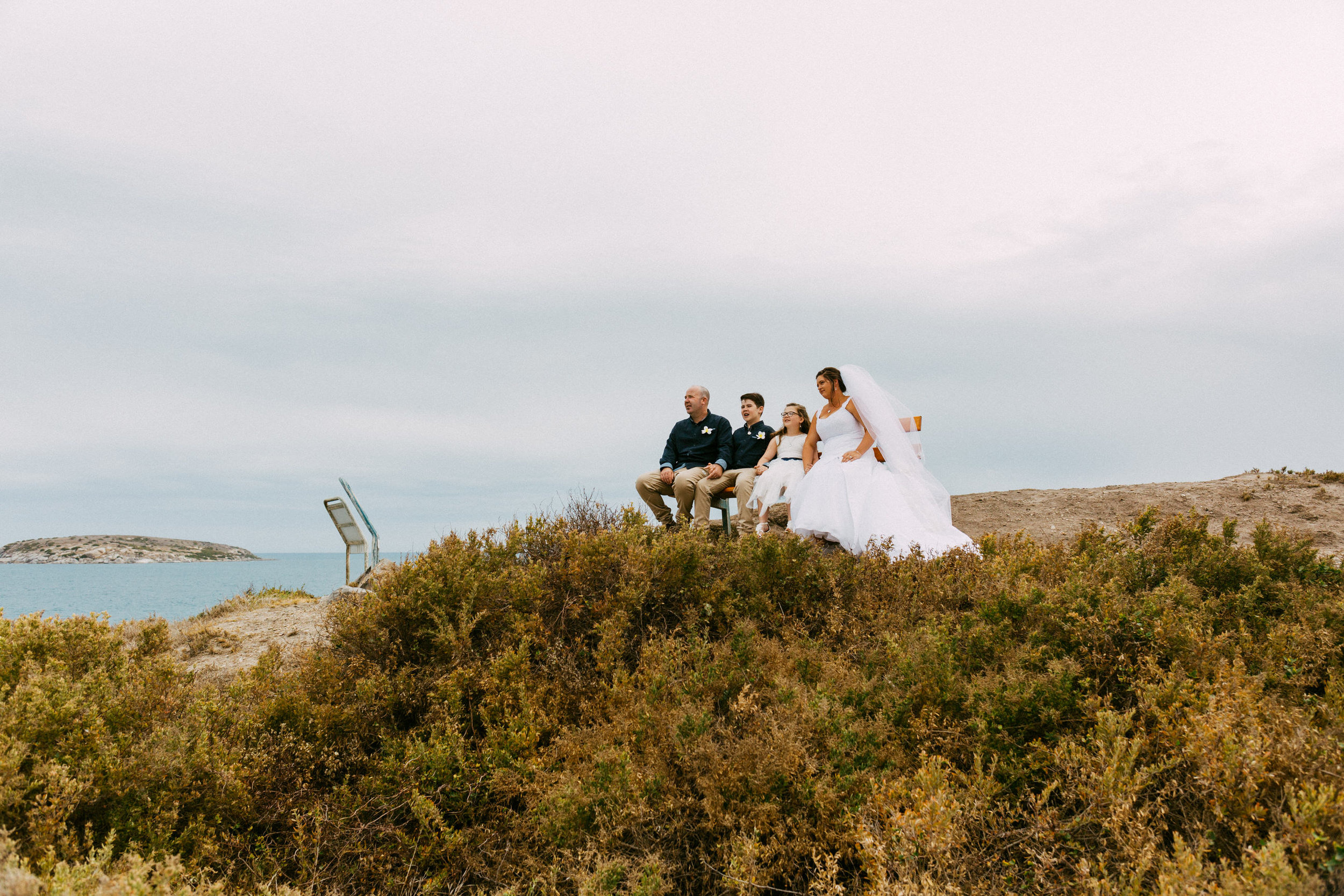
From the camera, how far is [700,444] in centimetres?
1017

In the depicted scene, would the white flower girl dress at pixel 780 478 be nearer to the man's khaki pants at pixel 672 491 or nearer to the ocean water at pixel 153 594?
the man's khaki pants at pixel 672 491

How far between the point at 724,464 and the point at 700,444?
53cm

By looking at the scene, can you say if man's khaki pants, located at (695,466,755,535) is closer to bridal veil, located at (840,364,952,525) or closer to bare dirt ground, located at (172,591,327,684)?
bridal veil, located at (840,364,952,525)

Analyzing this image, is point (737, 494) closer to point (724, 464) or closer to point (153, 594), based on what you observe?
point (724, 464)

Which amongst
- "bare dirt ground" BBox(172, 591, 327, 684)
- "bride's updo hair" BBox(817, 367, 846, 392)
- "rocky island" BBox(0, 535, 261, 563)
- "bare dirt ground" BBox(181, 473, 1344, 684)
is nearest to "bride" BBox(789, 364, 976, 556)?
"bride's updo hair" BBox(817, 367, 846, 392)

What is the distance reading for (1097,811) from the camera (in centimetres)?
322

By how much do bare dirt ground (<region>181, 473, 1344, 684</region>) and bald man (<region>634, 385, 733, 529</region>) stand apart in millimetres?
1138

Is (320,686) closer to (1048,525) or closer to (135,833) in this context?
(135,833)

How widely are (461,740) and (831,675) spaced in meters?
2.24

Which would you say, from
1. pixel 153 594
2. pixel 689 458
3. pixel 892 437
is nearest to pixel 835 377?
pixel 892 437

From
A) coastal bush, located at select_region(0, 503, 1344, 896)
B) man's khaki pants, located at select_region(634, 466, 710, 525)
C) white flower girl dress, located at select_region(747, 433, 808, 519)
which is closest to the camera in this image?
coastal bush, located at select_region(0, 503, 1344, 896)

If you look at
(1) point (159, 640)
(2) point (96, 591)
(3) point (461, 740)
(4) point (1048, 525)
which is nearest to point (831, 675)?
(3) point (461, 740)

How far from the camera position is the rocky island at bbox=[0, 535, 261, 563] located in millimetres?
51469

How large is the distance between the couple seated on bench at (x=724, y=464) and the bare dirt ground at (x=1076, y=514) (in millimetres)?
689
